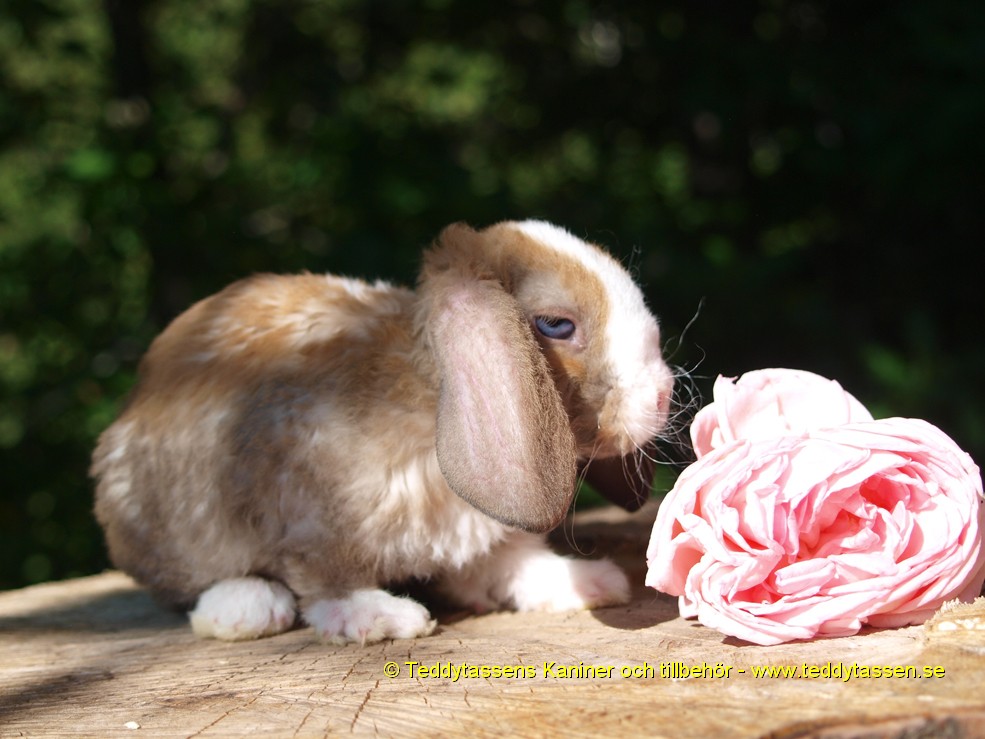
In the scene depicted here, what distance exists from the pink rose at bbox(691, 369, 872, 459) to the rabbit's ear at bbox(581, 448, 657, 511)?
346mm

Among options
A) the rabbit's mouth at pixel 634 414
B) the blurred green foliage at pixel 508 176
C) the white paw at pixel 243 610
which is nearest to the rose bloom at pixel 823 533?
the rabbit's mouth at pixel 634 414

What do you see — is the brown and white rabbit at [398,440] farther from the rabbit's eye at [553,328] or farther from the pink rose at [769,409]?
the pink rose at [769,409]

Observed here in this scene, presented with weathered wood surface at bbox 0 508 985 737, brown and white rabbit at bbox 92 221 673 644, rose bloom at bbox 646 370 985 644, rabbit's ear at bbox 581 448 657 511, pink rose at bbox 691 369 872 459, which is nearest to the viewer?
weathered wood surface at bbox 0 508 985 737

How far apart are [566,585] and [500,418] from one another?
24.4 inches

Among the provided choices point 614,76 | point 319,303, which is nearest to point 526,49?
point 614,76

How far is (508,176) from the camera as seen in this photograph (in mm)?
5543

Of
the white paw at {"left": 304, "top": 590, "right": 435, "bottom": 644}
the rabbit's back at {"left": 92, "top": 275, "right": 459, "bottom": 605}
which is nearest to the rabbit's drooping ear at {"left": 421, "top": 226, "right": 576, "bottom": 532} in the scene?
the rabbit's back at {"left": 92, "top": 275, "right": 459, "bottom": 605}

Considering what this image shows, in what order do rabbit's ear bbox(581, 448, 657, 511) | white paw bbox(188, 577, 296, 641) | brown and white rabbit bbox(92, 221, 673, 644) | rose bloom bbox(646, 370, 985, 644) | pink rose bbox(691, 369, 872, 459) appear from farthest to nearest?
rabbit's ear bbox(581, 448, 657, 511) → white paw bbox(188, 577, 296, 641) → pink rose bbox(691, 369, 872, 459) → brown and white rabbit bbox(92, 221, 673, 644) → rose bloom bbox(646, 370, 985, 644)

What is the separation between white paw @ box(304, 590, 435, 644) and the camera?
83.2 inches

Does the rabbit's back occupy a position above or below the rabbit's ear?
above

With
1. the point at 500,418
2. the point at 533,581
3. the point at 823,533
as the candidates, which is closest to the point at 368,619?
the point at 533,581

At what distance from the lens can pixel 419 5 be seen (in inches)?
189

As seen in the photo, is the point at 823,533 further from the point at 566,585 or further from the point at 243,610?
the point at 243,610

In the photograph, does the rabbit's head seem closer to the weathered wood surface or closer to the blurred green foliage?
the weathered wood surface
